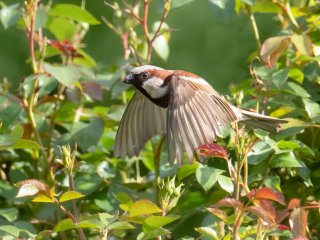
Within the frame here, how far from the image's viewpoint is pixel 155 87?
2.54 metres

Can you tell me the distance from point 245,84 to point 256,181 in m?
0.44

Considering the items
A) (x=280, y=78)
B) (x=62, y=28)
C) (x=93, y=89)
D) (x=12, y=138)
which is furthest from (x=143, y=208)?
(x=62, y=28)

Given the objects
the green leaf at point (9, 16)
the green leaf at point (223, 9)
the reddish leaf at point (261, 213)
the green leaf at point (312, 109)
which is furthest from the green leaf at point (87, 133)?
the reddish leaf at point (261, 213)

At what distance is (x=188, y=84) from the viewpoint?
2385mm

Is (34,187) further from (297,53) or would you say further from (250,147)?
(297,53)

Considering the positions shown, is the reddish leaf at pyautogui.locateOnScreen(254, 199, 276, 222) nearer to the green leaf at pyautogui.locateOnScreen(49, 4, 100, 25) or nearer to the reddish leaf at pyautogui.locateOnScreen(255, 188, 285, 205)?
the reddish leaf at pyautogui.locateOnScreen(255, 188, 285, 205)

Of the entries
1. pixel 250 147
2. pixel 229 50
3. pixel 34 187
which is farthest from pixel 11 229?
pixel 229 50

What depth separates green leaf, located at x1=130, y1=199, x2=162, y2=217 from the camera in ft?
6.11

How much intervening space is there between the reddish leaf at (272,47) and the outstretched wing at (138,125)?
1.07 feet

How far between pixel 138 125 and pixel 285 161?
1.70 feet

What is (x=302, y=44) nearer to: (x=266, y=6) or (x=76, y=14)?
(x=266, y=6)

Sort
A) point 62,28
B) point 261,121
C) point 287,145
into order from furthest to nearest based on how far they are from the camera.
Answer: point 62,28 < point 261,121 < point 287,145

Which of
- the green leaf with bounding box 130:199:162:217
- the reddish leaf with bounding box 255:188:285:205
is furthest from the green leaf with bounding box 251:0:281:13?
the green leaf with bounding box 130:199:162:217

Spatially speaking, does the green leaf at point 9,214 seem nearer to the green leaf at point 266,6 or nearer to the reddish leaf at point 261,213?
the reddish leaf at point 261,213
